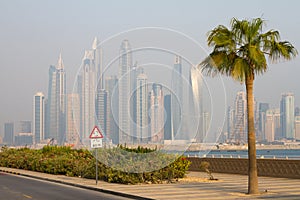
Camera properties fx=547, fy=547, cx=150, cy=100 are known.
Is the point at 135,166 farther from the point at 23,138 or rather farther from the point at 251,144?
the point at 23,138

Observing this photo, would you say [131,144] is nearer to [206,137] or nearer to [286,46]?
[206,137]

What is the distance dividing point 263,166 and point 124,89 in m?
10.6

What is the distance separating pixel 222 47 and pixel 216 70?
94 centimetres

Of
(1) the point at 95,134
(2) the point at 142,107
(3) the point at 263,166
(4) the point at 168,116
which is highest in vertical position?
(2) the point at 142,107

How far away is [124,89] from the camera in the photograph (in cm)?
2752

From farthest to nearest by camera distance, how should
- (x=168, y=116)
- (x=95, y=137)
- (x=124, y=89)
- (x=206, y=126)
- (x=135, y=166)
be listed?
(x=135, y=166)
(x=124, y=89)
(x=168, y=116)
(x=95, y=137)
(x=206, y=126)

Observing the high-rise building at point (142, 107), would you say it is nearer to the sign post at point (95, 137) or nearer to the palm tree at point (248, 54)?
the sign post at point (95, 137)

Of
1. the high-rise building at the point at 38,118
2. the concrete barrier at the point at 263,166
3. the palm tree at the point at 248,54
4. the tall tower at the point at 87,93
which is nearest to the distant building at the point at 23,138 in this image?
the high-rise building at the point at 38,118

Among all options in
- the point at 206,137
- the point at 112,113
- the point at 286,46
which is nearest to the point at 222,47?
the point at 286,46

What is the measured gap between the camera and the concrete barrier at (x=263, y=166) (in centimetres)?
2994

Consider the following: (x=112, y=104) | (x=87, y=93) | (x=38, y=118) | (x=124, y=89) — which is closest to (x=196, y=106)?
(x=124, y=89)

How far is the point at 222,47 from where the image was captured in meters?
21.5

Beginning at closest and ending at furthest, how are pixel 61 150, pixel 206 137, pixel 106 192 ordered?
pixel 106 192 < pixel 206 137 < pixel 61 150

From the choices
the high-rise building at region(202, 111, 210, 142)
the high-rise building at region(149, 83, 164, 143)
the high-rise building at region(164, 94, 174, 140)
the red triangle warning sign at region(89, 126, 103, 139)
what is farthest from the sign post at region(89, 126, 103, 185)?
the high-rise building at region(202, 111, 210, 142)
